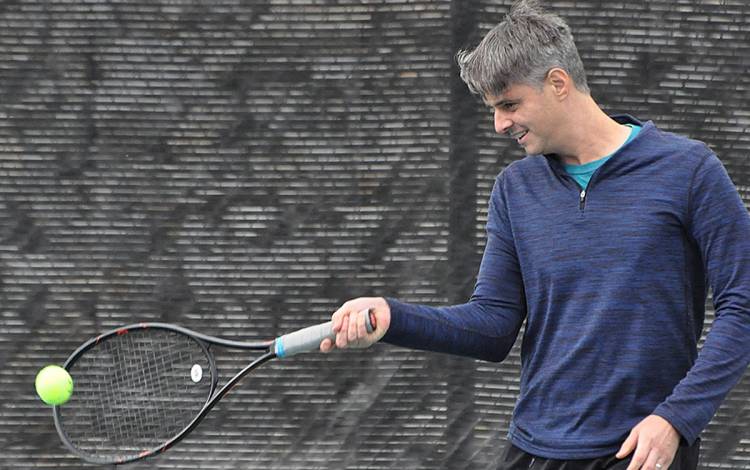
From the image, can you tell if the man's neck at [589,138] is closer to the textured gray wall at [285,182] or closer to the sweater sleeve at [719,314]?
the sweater sleeve at [719,314]

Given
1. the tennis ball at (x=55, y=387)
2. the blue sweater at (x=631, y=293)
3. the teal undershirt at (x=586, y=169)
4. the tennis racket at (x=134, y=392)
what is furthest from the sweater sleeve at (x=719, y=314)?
the tennis ball at (x=55, y=387)

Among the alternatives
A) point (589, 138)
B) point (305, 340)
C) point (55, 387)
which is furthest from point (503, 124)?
point (55, 387)

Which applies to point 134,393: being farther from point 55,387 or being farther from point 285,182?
point 285,182

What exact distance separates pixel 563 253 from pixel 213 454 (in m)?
1.82

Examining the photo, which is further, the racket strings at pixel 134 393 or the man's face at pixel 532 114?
the racket strings at pixel 134 393

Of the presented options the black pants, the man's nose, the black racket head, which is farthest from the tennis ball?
the man's nose

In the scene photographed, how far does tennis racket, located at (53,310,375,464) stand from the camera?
3.19 metres

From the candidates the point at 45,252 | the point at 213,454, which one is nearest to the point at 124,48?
the point at 45,252

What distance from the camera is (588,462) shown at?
225cm

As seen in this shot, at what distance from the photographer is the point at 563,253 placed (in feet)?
7.52

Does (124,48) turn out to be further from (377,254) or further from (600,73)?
(600,73)

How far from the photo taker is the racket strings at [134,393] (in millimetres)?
3221

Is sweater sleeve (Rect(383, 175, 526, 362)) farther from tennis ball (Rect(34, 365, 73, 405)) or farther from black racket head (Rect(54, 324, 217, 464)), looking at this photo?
tennis ball (Rect(34, 365, 73, 405))

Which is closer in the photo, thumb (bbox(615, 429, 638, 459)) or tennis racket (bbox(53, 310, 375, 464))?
thumb (bbox(615, 429, 638, 459))
